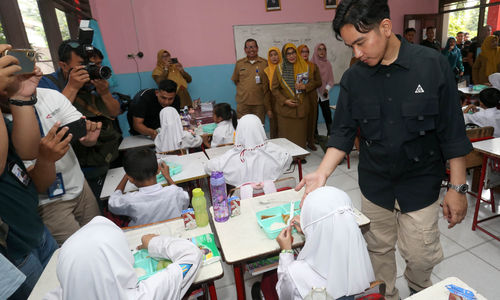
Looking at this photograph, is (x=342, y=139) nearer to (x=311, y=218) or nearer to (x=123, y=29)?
(x=311, y=218)

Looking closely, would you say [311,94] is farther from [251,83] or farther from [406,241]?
[406,241]

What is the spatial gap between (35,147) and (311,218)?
1.28 metres

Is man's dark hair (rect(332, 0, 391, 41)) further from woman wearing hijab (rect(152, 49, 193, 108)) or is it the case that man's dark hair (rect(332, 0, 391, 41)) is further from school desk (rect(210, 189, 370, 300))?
woman wearing hijab (rect(152, 49, 193, 108))

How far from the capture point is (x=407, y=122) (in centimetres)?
124

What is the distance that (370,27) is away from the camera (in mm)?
1127

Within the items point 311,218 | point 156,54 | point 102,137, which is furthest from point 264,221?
point 156,54

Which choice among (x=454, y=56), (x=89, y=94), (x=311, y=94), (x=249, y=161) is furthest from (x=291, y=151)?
(x=454, y=56)

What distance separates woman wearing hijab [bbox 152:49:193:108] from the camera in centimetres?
504

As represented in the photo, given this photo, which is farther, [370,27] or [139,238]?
[139,238]

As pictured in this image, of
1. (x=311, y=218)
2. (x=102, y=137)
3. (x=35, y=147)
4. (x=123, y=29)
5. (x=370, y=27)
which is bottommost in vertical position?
(x=311, y=218)

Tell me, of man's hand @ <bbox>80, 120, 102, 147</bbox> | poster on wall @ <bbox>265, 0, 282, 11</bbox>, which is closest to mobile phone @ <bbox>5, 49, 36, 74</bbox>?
man's hand @ <bbox>80, 120, 102, 147</bbox>

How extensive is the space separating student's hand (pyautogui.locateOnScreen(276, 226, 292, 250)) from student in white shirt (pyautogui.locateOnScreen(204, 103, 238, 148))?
2.24 meters

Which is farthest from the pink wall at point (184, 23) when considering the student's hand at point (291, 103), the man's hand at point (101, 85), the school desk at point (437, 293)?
the school desk at point (437, 293)

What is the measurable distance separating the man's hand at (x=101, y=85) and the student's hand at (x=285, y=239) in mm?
1876
